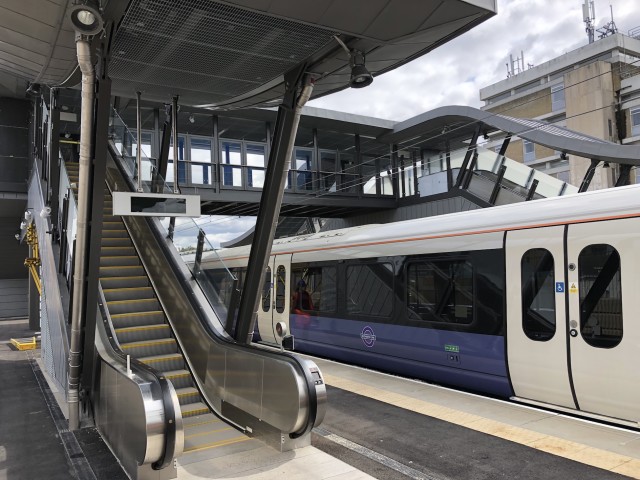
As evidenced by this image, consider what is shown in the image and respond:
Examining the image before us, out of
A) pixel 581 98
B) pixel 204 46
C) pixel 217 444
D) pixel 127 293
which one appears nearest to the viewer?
pixel 204 46

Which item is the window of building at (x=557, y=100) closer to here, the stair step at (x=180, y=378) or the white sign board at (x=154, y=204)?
the white sign board at (x=154, y=204)

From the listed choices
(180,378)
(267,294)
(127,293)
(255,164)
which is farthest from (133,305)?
(255,164)

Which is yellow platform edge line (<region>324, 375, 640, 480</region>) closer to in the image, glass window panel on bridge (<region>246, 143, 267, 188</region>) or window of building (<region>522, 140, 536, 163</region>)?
glass window panel on bridge (<region>246, 143, 267, 188</region>)

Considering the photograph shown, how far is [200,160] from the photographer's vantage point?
19422mm

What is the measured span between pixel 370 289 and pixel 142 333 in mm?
3964

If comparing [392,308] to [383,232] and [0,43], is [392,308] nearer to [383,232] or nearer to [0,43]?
[383,232]

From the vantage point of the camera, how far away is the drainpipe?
14.8 feet

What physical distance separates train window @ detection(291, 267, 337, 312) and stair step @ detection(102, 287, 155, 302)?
364cm

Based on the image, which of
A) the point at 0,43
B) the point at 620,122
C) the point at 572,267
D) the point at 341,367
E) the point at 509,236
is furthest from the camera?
the point at 620,122

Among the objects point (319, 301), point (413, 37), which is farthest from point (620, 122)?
point (413, 37)

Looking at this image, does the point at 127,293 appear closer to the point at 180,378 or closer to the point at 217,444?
the point at 180,378

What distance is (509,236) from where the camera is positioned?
677cm

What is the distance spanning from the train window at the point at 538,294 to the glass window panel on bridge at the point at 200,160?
14300mm

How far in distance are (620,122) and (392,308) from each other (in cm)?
4570
